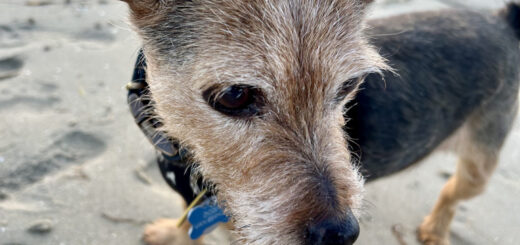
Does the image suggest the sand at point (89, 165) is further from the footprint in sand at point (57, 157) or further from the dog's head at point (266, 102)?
the dog's head at point (266, 102)

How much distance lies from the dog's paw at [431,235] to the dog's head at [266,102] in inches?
66.2

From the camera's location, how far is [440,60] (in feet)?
8.36

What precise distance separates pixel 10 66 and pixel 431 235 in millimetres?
3817

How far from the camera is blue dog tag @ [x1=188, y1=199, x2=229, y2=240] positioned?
2.12 m

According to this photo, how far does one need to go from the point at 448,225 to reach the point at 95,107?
3065 mm

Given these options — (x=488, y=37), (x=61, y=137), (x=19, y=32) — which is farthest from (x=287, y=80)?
(x=19, y=32)

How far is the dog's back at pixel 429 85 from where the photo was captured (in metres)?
2.46

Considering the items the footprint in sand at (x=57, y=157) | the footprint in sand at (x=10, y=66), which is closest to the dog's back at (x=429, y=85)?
the footprint in sand at (x=57, y=157)

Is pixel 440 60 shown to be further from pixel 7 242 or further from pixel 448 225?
pixel 7 242

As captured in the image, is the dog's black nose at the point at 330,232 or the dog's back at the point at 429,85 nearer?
the dog's black nose at the point at 330,232

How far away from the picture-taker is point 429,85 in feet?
8.36

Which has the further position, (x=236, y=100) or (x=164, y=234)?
(x=164, y=234)

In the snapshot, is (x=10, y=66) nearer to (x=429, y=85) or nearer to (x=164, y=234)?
(x=164, y=234)

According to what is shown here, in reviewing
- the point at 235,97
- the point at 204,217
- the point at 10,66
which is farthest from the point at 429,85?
the point at 10,66
